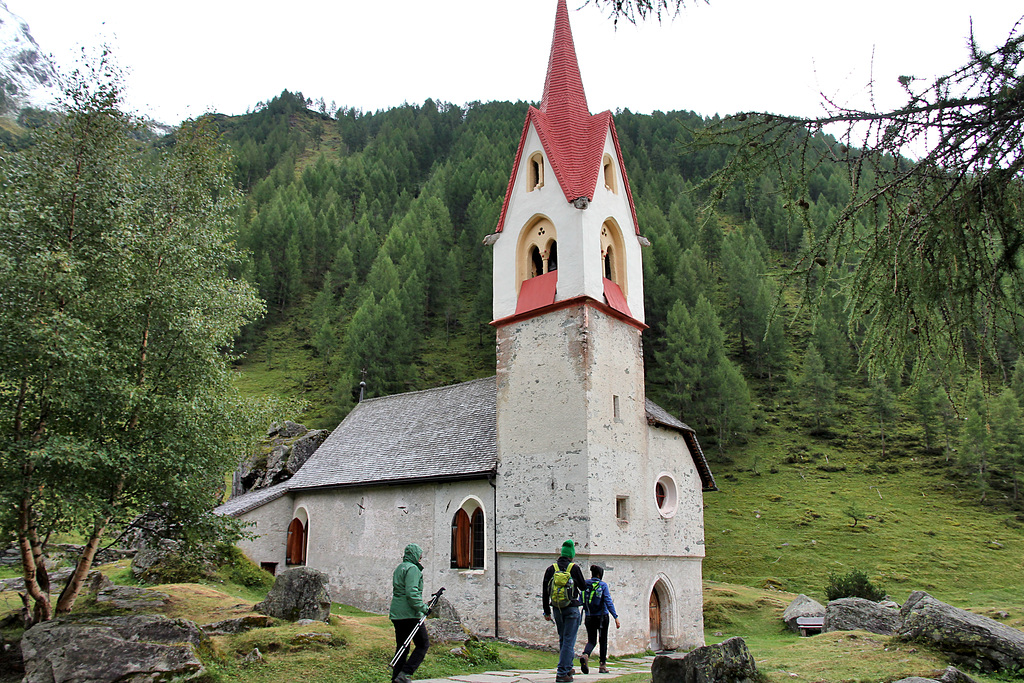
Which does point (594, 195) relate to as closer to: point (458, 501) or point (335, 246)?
point (458, 501)

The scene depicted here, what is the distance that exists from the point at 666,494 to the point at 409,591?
1207 cm

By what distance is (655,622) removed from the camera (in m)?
17.4

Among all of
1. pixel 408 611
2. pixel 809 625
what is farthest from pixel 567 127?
pixel 809 625

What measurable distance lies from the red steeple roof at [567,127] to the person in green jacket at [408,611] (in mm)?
12623

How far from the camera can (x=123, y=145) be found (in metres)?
13.0

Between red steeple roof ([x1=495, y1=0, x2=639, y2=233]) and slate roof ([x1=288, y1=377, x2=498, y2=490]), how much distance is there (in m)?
6.48

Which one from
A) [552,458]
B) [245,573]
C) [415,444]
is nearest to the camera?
[552,458]

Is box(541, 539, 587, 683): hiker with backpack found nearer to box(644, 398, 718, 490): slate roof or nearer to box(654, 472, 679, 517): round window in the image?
box(654, 472, 679, 517): round window

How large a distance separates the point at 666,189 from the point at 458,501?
64390 millimetres

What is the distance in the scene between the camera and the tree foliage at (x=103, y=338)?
410 inches

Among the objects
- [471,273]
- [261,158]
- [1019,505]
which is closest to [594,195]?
[1019,505]

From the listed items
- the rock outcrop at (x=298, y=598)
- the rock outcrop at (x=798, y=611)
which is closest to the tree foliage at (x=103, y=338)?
the rock outcrop at (x=298, y=598)

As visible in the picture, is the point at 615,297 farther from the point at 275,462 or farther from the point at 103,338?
the point at 275,462

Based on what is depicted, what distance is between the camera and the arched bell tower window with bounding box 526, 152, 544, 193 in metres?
20.1
